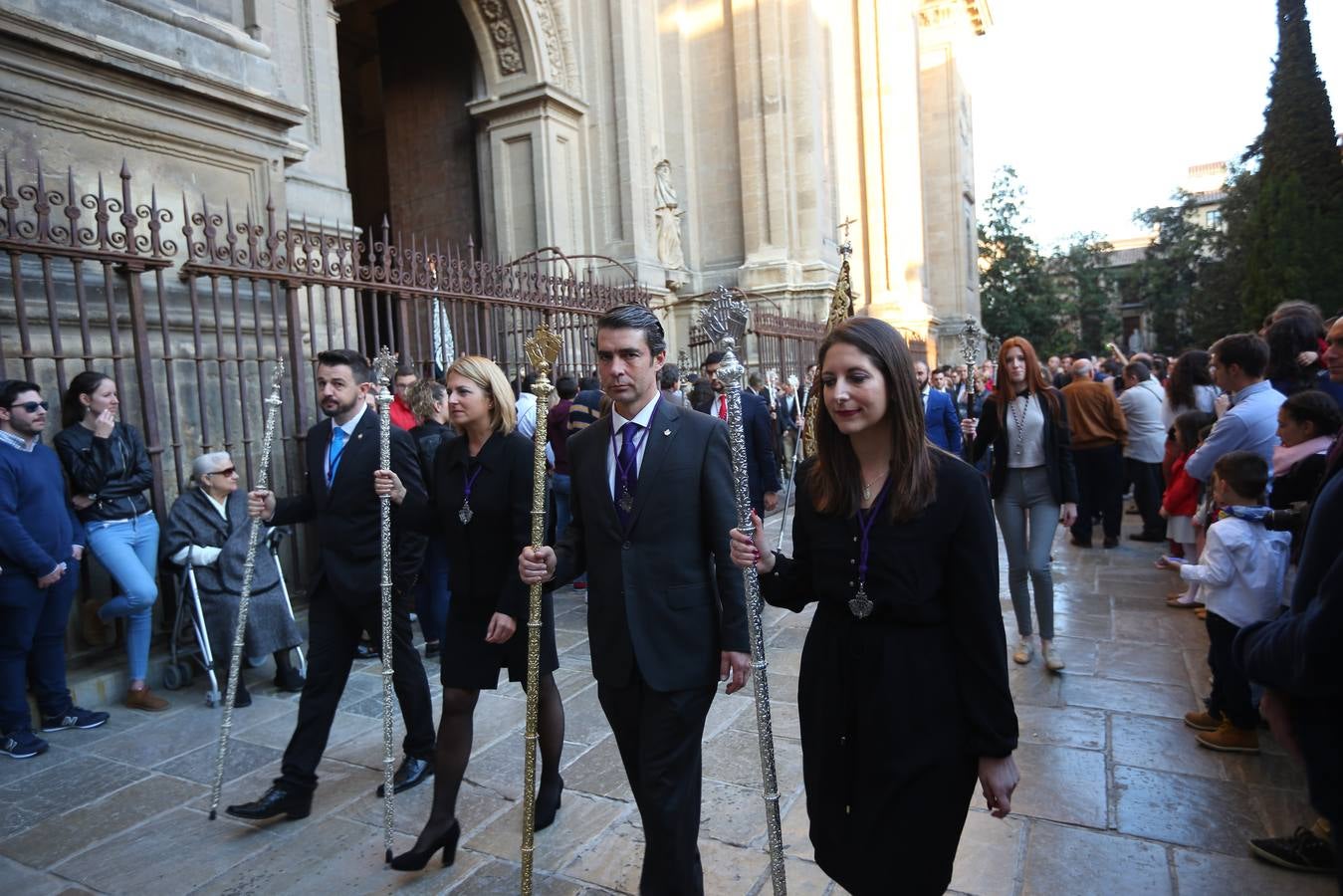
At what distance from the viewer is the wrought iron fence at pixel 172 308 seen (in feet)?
16.5

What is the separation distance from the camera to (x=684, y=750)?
2.51 metres

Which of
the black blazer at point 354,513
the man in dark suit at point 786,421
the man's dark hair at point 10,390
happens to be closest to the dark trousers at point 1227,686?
the black blazer at point 354,513

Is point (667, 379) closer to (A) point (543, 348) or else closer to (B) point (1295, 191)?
(A) point (543, 348)

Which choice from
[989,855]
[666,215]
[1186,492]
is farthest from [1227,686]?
[666,215]

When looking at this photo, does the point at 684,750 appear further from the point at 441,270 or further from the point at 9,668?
the point at 441,270

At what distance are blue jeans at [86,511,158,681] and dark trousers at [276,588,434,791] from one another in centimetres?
203

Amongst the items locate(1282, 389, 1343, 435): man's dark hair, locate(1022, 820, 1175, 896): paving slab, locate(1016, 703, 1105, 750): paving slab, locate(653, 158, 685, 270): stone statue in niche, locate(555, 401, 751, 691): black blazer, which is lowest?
locate(1016, 703, 1105, 750): paving slab

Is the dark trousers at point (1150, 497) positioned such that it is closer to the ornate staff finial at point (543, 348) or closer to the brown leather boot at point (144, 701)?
the ornate staff finial at point (543, 348)

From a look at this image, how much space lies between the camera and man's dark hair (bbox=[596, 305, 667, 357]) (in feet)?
8.64

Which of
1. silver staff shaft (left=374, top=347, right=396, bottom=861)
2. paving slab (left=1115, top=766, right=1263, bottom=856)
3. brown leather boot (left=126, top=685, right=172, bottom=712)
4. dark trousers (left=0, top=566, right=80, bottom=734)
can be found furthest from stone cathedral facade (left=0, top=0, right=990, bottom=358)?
paving slab (left=1115, top=766, right=1263, bottom=856)

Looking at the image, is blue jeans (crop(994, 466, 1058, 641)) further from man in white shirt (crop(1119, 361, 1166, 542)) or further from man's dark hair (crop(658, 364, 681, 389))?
man in white shirt (crop(1119, 361, 1166, 542))

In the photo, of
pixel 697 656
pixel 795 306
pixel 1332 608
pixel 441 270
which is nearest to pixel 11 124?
pixel 441 270

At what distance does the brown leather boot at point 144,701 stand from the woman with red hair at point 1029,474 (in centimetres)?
518

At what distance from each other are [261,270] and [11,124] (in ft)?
5.54
